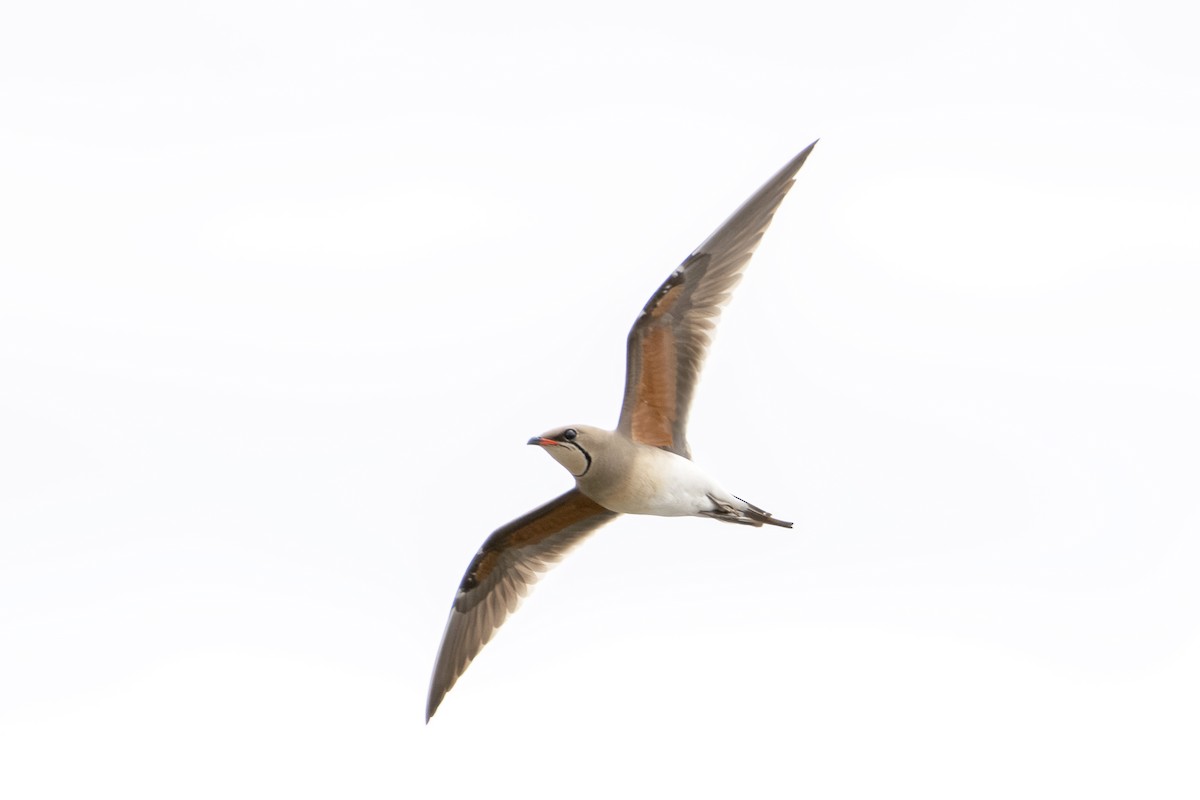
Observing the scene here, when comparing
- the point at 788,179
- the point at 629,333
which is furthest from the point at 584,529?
the point at 788,179

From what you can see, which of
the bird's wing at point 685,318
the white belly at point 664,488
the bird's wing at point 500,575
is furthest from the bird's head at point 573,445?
the bird's wing at point 500,575

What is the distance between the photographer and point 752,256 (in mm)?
16141

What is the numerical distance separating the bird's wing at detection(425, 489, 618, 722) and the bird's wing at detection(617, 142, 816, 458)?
150 cm

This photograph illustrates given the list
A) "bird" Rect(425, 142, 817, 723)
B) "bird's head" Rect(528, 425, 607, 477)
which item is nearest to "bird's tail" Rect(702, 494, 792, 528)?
"bird" Rect(425, 142, 817, 723)

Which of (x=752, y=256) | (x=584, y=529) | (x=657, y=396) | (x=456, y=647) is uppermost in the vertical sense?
(x=752, y=256)

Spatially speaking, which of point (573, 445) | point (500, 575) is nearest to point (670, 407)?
point (573, 445)

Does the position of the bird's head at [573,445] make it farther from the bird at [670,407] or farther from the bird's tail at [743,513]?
the bird's tail at [743,513]

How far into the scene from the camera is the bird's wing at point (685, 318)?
627 inches

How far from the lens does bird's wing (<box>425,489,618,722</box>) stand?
1731 centimetres

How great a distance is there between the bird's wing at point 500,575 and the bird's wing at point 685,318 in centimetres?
150

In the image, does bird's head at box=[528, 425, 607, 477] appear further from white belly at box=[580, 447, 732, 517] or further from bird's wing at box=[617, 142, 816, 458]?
bird's wing at box=[617, 142, 816, 458]

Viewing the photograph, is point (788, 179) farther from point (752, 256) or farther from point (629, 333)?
point (629, 333)

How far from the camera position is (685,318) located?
16.0 m

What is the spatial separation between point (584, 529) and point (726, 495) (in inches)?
85.4
